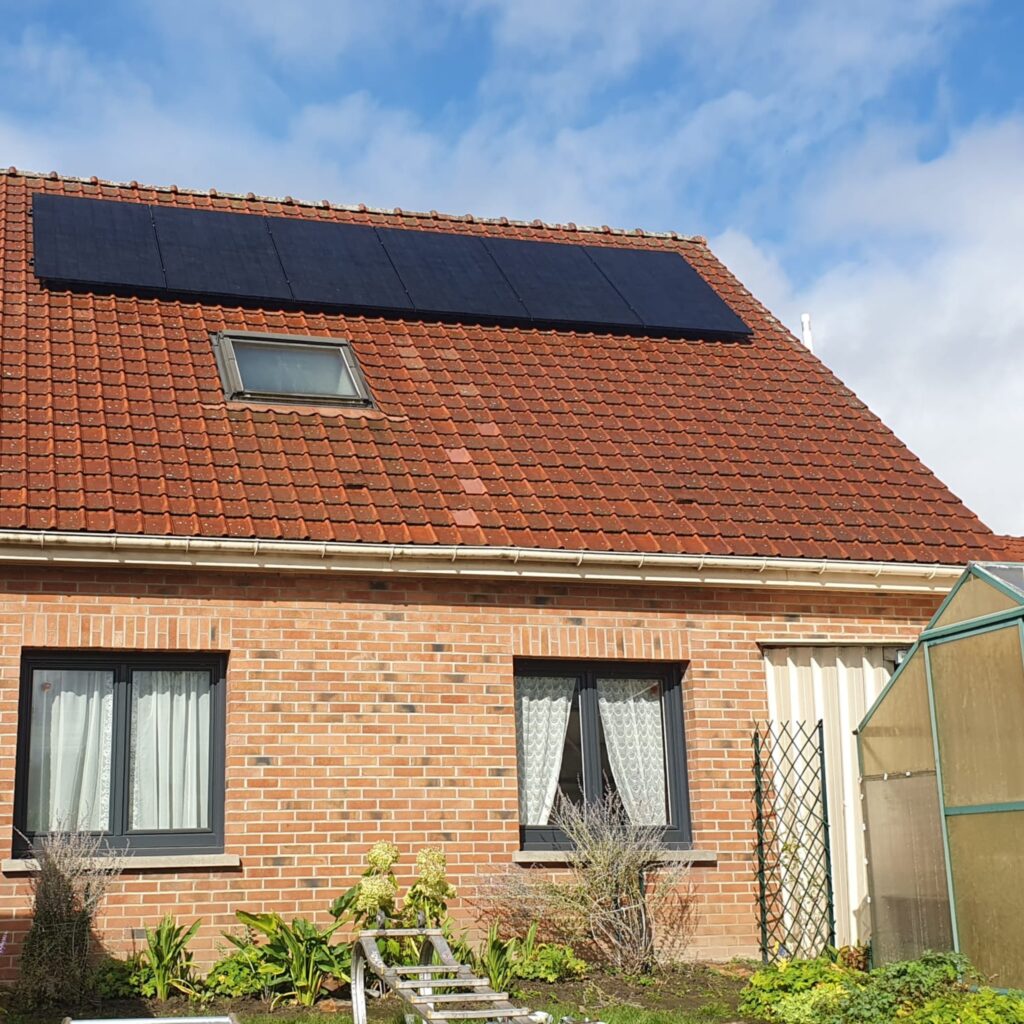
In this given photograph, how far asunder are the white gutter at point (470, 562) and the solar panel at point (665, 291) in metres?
4.36

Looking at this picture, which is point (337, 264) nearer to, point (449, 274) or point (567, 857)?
point (449, 274)

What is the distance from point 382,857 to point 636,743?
282 cm

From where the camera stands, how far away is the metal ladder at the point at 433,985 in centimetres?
756

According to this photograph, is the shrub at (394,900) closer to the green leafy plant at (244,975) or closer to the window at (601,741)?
the green leafy plant at (244,975)

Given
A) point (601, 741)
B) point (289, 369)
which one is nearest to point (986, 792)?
point (601, 741)

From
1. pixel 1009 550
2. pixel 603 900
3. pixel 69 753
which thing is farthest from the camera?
pixel 1009 550

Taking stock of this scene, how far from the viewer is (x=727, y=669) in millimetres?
11812

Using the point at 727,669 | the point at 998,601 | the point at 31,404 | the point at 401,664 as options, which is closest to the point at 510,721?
the point at 401,664

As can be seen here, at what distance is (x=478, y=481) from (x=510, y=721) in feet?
6.91

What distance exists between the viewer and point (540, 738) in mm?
11562

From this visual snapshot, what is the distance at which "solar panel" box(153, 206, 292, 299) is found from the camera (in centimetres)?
1406

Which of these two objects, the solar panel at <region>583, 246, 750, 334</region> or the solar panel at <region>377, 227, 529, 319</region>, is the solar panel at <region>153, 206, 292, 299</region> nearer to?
the solar panel at <region>377, 227, 529, 319</region>

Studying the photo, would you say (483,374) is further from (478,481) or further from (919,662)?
(919,662)

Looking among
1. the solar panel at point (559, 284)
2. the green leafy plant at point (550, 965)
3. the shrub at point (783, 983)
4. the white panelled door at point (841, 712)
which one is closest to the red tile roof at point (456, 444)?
the solar panel at point (559, 284)
